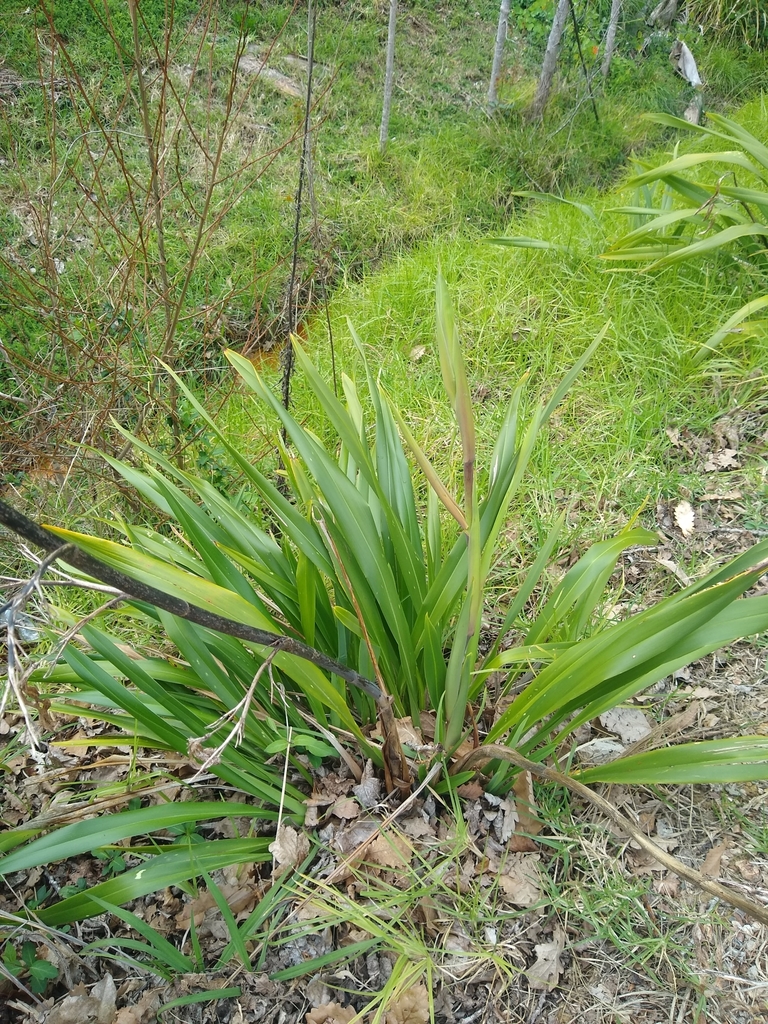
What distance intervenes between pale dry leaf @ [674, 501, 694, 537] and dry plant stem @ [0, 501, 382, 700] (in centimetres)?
143

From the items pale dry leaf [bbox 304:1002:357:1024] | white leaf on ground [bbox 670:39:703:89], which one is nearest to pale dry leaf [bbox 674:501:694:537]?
pale dry leaf [bbox 304:1002:357:1024]

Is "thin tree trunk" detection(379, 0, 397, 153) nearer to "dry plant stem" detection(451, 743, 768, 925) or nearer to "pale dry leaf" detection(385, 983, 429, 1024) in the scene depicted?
"dry plant stem" detection(451, 743, 768, 925)

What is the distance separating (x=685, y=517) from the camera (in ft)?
7.10

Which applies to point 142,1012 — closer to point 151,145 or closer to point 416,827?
point 416,827

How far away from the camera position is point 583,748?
1599 millimetres

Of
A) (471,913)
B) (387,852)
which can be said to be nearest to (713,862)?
(471,913)

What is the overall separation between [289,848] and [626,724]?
2.80 ft

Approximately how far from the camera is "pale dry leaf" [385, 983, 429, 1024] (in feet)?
4.05

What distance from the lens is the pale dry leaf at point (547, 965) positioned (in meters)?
1.28

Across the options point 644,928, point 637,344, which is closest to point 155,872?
point 644,928

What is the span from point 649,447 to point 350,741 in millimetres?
1500

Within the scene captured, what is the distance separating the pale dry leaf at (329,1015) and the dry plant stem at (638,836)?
51cm

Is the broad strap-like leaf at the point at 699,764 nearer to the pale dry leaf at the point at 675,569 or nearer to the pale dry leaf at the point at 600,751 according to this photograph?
the pale dry leaf at the point at 600,751

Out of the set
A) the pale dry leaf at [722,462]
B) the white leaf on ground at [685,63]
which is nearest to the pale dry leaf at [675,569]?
the pale dry leaf at [722,462]
